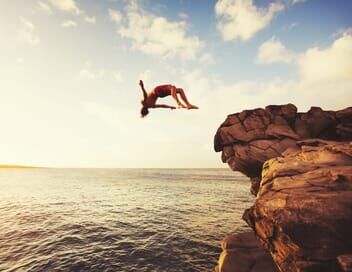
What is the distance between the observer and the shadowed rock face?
1598 centimetres

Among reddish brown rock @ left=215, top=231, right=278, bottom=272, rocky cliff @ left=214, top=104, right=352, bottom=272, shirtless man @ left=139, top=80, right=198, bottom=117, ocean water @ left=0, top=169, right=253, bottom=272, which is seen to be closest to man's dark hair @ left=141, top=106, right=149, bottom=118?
shirtless man @ left=139, top=80, right=198, bottom=117

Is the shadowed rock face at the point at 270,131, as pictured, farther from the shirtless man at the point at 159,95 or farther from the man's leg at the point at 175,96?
the man's leg at the point at 175,96

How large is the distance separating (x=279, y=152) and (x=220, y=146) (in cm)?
467

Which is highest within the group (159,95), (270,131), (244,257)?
(159,95)

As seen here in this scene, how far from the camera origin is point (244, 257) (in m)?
13.0

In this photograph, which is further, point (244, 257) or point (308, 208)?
point (244, 257)

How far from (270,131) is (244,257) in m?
8.79

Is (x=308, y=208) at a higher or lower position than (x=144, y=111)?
A: lower

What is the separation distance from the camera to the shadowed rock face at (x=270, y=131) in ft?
52.4

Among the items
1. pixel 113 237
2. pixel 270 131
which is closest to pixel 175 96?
pixel 270 131

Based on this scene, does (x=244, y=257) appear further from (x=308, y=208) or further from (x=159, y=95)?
(x=159, y=95)

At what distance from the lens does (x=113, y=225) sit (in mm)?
26562

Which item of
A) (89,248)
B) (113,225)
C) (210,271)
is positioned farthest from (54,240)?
(210,271)

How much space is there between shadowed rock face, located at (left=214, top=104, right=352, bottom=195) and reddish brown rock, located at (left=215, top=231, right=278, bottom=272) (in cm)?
530
